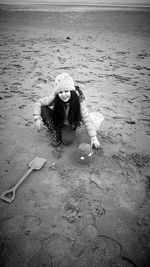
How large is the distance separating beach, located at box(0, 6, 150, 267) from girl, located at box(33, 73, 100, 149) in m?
0.24

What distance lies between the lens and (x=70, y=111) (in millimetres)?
2248

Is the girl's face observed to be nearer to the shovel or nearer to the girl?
the girl

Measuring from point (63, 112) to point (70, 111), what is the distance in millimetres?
140

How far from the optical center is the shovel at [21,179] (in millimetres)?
1777

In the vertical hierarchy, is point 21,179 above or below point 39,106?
below

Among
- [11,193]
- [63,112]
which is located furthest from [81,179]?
[63,112]

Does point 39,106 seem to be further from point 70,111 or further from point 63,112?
point 70,111

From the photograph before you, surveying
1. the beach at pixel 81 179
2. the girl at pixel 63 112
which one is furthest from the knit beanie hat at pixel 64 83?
the beach at pixel 81 179

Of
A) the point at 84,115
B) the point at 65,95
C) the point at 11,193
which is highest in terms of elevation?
the point at 65,95

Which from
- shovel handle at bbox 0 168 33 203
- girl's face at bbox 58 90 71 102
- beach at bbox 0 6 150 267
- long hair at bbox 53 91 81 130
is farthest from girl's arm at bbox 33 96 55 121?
shovel handle at bbox 0 168 33 203

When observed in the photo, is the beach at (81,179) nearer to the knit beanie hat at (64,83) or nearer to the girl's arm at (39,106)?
the girl's arm at (39,106)

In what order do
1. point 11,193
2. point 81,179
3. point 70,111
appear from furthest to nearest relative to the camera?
point 70,111, point 81,179, point 11,193

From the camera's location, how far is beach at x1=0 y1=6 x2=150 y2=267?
4.68 ft

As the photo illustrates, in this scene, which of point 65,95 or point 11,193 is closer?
point 11,193
